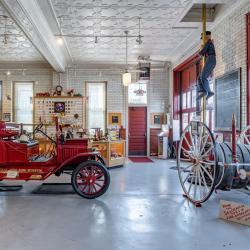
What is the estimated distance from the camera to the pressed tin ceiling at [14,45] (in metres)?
7.50

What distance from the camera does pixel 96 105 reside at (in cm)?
1230

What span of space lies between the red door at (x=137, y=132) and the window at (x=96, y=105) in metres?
1.19

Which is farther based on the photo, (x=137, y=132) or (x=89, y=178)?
(x=137, y=132)

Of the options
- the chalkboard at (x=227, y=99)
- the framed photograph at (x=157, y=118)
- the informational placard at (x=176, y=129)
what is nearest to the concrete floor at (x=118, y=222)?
the chalkboard at (x=227, y=99)

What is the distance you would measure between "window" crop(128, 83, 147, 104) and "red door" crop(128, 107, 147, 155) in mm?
299

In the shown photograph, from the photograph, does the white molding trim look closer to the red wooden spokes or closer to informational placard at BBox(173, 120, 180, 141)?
the red wooden spokes

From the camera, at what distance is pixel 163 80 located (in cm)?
1239

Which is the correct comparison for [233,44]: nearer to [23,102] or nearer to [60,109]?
[60,109]

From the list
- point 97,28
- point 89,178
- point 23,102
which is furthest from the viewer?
point 23,102

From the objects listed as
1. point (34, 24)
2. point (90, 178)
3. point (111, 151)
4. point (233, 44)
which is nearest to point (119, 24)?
point (34, 24)

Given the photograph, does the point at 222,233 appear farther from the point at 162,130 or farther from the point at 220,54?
the point at 162,130

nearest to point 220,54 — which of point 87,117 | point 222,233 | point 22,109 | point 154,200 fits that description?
point 154,200

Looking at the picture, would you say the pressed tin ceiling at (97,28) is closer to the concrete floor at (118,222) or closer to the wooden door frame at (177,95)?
the wooden door frame at (177,95)

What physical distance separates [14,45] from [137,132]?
19.1 ft
